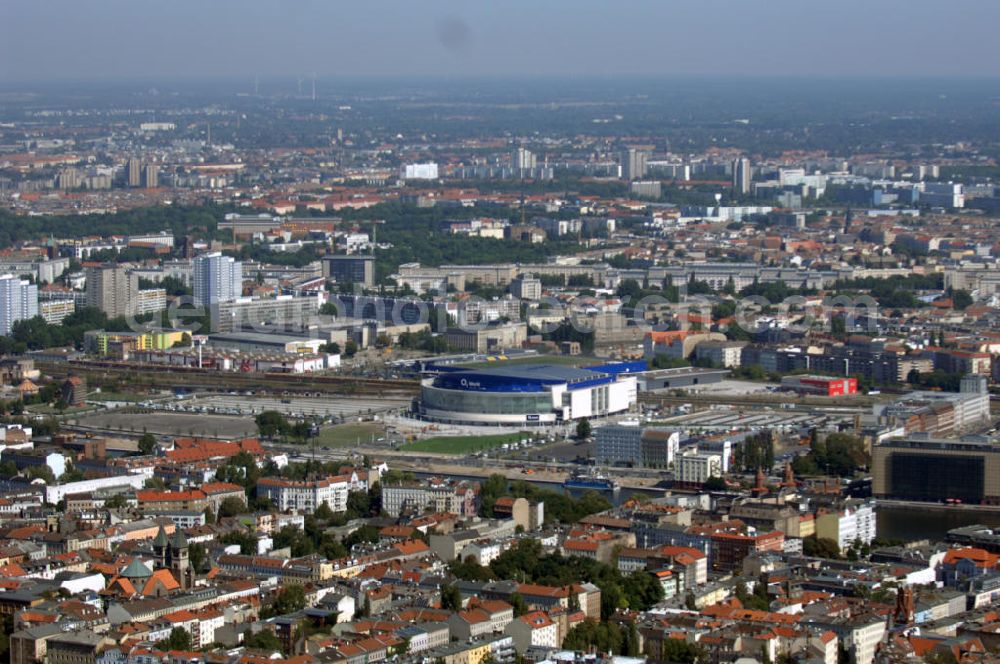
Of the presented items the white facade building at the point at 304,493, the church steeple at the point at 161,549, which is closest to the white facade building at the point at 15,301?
the white facade building at the point at 304,493

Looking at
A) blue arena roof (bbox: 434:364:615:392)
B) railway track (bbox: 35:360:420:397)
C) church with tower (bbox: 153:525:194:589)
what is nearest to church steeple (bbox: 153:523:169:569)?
church with tower (bbox: 153:525:194:589)

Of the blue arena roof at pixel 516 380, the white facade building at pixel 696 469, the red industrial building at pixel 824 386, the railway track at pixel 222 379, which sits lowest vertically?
the railway track at pixel 222 379

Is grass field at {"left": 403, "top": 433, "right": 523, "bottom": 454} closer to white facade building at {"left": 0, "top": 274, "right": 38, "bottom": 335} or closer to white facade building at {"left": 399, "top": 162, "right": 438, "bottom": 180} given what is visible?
white facade building at {"left": 0, "top": 274, "right": 38, "bottom": 335}

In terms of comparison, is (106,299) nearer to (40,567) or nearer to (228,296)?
(228,296)

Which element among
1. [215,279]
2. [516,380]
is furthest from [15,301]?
[516,380]

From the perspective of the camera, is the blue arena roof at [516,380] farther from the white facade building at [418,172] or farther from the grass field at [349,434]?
the white facade building at [418,172]

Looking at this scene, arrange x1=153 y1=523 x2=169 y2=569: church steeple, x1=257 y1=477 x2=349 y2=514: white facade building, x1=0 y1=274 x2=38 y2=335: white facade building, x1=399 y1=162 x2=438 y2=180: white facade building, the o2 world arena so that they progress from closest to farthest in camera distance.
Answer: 1. x1=153 y1=523 x2=169 y2=569: church steeple
2. x1=257 y1=477 x2=349 y2=514: white facade building
3. the o2 world arena
4. x1=0 y1=274 x2=38 y2=335: white facade building
5. x1=399 y1=162 x2=438 y2=180: white facade building
